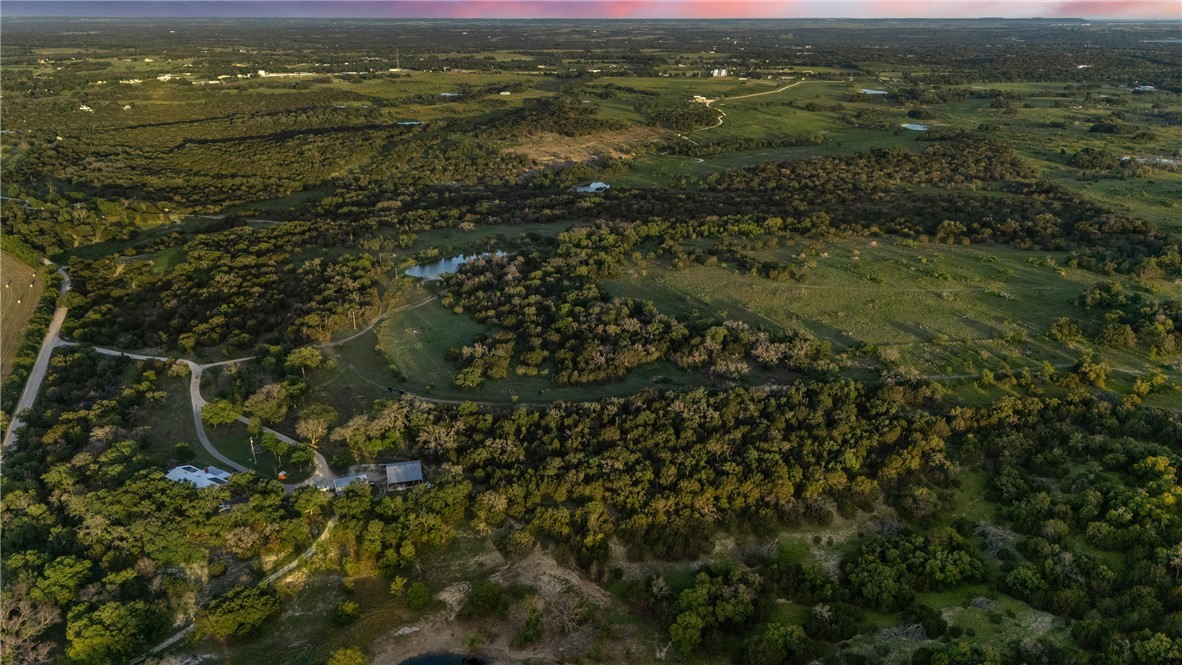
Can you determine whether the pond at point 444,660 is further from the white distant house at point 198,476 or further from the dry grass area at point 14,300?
the dry grass area at point 14,300

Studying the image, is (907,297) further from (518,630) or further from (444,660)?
(444,660)


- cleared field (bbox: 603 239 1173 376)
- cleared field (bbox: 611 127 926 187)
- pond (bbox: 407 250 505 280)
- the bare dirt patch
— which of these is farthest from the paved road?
cleared field (bbox: 611 127 926 187)

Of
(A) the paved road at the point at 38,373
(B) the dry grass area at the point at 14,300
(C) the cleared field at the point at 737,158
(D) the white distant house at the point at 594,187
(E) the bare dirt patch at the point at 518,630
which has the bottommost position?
(E) the bare dirt patch at the point at 518,630

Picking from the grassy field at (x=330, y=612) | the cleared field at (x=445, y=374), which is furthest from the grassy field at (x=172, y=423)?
the grassy field at (x=330, y=612)

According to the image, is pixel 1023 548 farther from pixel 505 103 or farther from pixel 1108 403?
pixel 505 103

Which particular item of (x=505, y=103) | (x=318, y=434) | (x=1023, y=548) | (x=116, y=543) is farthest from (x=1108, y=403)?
(x=505, y=103)
